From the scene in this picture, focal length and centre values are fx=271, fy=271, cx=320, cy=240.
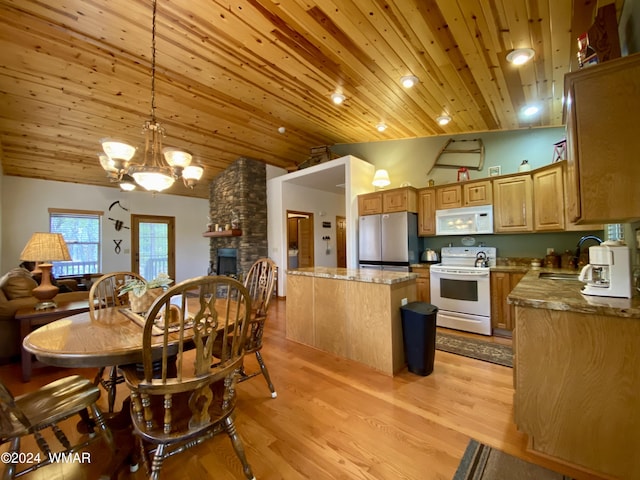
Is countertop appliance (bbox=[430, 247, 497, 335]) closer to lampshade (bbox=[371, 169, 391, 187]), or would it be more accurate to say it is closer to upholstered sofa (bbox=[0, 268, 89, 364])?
lampshade (bbox=[371, 169, 391, 187])

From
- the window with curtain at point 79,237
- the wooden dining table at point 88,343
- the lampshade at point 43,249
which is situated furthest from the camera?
the window with curtain at point 79,237

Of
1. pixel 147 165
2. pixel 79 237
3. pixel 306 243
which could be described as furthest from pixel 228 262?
pixel 147 165

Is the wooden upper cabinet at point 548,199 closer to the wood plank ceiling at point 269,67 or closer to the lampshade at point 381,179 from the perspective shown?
the wood plank ceiling at point 269,67

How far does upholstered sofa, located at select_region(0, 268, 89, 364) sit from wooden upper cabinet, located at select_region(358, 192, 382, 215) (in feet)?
14.6

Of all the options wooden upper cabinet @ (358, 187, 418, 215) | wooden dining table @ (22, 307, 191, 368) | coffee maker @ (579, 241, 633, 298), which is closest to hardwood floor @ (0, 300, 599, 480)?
wooden dining table @ (22, 307, 191, 368)

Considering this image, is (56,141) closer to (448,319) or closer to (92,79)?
(92,79)

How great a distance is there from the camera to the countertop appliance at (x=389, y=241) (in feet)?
14.0

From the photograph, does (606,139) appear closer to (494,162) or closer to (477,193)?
(477,193)

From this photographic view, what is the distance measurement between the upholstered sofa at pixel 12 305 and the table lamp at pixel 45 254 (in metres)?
0.11

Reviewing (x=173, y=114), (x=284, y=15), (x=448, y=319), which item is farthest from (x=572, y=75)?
(x=173, y=114)

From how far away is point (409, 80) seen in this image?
113 inches

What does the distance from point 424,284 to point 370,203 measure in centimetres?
161

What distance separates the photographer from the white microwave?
3828mm

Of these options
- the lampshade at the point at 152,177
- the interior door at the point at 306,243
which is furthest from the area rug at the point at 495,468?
the interior door at the point at 306,243
